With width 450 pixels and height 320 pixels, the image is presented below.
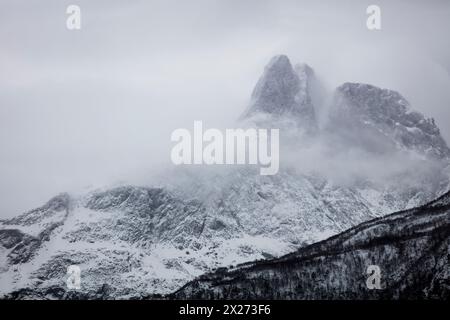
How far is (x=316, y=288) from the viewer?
656 feet

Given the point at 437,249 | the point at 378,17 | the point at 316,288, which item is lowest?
the point at 316,288
